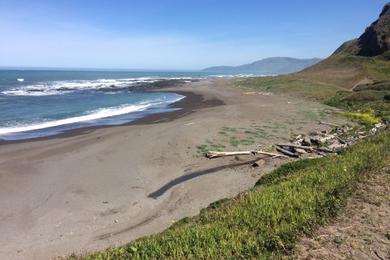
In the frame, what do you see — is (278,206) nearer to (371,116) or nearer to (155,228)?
(155,228)

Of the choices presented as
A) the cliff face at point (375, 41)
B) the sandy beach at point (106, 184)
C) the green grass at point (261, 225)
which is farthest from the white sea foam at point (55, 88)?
the green grass at point (261, 225)

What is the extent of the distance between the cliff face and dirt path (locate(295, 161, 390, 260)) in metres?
82.0

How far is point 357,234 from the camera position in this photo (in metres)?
6.25

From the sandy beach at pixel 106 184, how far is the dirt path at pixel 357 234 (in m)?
5.93

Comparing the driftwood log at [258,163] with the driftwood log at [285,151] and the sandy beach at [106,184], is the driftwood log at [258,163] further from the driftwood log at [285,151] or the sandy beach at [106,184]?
the driftwood log at [285,151]

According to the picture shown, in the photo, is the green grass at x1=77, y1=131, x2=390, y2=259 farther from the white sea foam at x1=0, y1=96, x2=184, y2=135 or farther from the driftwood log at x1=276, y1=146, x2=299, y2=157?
the white sea foam at x1=0, y1=96, x2=184, y2=135

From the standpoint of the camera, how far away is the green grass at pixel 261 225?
5914 millimetres

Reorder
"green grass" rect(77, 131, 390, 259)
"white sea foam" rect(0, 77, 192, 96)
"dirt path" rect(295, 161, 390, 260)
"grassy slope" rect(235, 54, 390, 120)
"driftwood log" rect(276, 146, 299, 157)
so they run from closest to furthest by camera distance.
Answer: "dirt path" rect(295, 161, 390, 260) → "green grass" rect(77, 131, 390, 259) → "driftwood log" rect(276, 146, 299, 157) → "grassy slope" rect(235, 54, 390, 120) → "white sea foam" rect(0, 77, 192, 96)

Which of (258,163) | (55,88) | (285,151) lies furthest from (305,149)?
(55,88)

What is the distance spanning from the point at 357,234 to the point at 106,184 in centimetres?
1136

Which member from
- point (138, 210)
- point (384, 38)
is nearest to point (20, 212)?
point (138, 210)

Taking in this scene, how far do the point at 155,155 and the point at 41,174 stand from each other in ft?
18.3

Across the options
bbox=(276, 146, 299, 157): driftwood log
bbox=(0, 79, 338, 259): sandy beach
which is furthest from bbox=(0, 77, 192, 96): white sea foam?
bbox=(276, 146, 299, 157): driftwood log

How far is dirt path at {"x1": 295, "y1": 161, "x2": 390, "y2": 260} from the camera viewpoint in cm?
571
